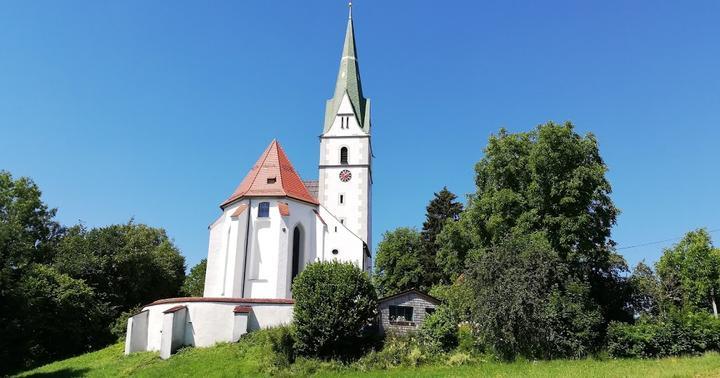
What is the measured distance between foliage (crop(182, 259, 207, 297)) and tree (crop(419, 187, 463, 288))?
22.0m

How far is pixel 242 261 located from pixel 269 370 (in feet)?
35.5

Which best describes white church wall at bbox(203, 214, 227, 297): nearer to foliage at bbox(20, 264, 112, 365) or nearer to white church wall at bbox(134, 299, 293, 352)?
white church wall at bbox(134, 299, 293, 352)

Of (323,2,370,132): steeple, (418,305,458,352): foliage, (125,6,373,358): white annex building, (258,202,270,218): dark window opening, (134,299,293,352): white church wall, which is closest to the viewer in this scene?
(418,305,458,352): foliage

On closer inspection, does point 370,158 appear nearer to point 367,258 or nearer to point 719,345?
point 367,258

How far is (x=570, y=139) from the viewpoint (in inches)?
1092

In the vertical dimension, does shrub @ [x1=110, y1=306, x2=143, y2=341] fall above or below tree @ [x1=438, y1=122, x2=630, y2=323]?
below

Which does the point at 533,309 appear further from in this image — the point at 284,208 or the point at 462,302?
the point at 284,208

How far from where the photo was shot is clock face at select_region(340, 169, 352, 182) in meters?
41.9

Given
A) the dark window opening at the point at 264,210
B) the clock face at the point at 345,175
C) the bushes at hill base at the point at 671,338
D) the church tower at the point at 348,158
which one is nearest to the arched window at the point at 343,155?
the church tower at the point at 348,158

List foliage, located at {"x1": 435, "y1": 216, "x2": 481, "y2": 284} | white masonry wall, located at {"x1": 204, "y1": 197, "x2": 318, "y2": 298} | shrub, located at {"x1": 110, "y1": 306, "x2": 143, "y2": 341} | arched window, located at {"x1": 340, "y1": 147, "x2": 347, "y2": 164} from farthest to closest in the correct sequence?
arched window, located at {"x1": 340, "y1": 147, "x2": 347, "y2": 164}, shrub, located at {"x1": 110, "y1": 306, "x2": 143, "y2": 341}, white masonry wall, located at {"x1": 204, "y1": 197, "x2": 318, "y2": 298}, foliage, located at {"x1": 435, "y1": 216, "x2": 481, "y2": 284}

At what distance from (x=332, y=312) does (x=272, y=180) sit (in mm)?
13185

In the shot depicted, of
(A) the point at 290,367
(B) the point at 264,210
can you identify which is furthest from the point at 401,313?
(B) the point at 264,210

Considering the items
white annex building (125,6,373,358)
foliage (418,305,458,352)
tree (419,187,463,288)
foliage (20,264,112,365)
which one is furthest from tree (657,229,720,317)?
foliage (20,264,112,365)

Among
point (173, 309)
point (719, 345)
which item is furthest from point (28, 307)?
point (719, 345)
